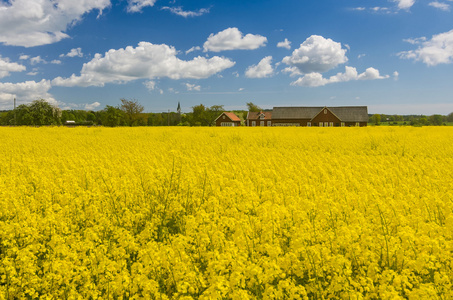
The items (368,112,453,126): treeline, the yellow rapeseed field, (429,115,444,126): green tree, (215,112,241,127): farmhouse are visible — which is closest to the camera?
the yellow rapeseed field

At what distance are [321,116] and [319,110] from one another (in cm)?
367

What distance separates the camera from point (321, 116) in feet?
215

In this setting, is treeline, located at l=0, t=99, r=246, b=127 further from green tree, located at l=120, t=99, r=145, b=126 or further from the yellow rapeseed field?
the yellow rapeseed field

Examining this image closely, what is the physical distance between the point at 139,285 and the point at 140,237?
1.17m

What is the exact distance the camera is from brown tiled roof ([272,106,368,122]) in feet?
214

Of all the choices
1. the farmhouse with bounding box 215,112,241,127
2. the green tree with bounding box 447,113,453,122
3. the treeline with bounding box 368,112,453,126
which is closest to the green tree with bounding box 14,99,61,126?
the farmhouse with bounding box 215,112,241,127

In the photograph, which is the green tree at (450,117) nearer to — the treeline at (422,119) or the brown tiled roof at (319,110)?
the treeline at (422,119)

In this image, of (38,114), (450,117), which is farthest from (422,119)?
(38,114)

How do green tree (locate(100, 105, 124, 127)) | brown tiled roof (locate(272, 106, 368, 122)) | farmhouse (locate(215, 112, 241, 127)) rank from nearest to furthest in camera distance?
1. green tree (locate(100, 105, 124, 127))
2. brown tiled roof (locate(272, 106, 368, 122))
3. farmhouse (locate(215, 112, 241, 127))

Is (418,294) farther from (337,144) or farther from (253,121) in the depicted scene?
(253,121)

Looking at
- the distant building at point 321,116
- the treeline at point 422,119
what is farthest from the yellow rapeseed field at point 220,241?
the treeline at point 422,119

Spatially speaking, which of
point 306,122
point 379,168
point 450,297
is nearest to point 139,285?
point 450,297

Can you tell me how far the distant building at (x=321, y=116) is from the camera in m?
64.9

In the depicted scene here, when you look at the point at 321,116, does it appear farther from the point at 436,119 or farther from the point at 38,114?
the point at 38,114
